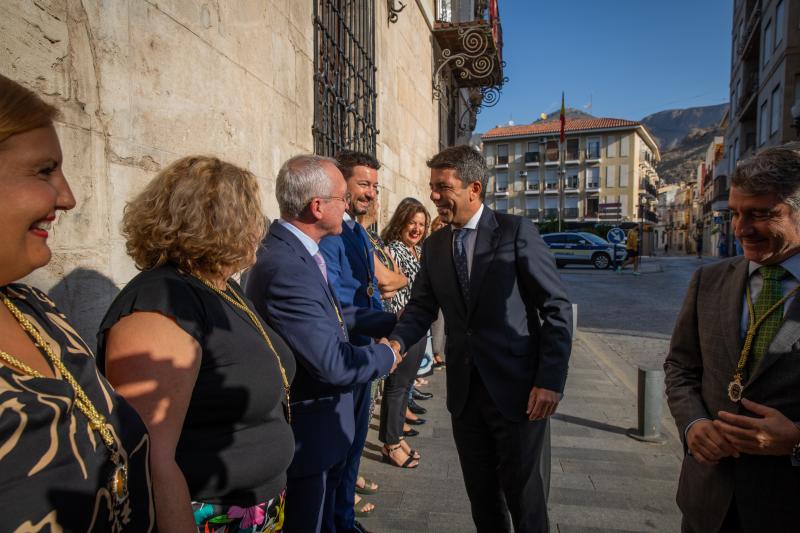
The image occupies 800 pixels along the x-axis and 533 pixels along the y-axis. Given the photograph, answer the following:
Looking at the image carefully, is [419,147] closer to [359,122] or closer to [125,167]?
[359,122]

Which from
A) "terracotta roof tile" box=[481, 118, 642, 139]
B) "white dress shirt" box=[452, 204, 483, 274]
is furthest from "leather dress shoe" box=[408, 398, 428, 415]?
"terracotta roof tile" box=[481, 118, 642, 139]

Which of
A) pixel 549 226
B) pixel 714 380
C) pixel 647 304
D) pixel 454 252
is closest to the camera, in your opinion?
pixel 714 380

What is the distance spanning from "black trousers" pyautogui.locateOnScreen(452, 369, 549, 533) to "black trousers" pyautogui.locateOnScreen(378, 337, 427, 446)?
1284mm

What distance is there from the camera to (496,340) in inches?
94.2

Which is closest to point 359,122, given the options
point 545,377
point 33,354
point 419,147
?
point 419,147

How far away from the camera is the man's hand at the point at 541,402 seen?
2268mm

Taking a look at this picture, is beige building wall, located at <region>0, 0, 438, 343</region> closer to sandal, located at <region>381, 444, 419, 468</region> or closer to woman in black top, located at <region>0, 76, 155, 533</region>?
woman in black top, located at <region>0, 76, 155, 533</region>

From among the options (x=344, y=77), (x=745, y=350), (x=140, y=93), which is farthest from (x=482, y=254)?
(x=344, y=77)

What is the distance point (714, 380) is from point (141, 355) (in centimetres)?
190

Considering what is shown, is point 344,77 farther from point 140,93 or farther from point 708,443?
point 708,443

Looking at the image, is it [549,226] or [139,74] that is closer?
[139,74]

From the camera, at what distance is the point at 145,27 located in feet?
7.32

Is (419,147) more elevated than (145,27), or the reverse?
(419,147)

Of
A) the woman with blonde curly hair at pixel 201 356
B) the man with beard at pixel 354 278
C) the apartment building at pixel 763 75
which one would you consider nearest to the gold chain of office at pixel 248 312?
the woman with blonde curly hair at pixel 201 356
